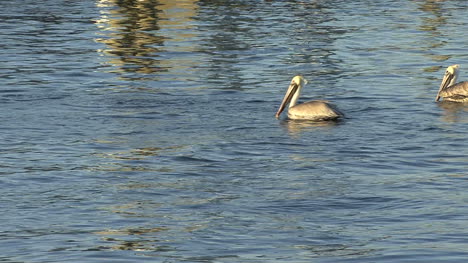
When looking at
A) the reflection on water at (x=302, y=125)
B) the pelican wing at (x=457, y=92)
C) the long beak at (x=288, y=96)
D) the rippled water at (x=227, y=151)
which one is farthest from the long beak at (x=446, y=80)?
the reflection on water at (x=302, y=125)

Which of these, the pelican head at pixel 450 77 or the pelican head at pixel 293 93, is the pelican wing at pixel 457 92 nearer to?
the pelican head at pixel 450 77

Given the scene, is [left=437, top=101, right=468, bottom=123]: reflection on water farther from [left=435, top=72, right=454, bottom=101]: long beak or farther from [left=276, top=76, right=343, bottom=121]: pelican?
[left=276, top=76, right=343, bottom=121]: pelican

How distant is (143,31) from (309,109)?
16.2m

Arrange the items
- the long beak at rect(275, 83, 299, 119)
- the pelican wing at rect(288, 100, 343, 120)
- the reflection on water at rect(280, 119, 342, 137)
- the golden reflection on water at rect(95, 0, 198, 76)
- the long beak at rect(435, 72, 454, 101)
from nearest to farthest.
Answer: the reflection on water at rect(280, 119, 342, 137)
the pelican wing at rect(288, 100, 343, 120)
the long beak at rect(275, 83, 299, 119)
the long beak at rect(435, 72, 454, 101)
the golden reflection on water at rect(95, 0, 198, 76)

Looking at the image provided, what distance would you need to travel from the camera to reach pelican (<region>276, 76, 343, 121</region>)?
19016mm

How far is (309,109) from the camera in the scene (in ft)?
63.6

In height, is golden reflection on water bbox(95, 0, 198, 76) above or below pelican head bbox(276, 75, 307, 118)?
below

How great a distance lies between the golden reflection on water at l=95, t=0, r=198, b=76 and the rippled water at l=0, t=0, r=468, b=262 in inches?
6.4

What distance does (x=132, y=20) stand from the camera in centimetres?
3806

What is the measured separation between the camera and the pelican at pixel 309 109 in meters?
19.0

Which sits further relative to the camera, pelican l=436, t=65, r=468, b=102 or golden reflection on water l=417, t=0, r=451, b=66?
golden reflection on water l=417, t=0, r=451, b=66

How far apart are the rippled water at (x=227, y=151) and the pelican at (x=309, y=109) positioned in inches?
8.2

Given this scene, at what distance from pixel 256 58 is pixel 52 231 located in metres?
16.2

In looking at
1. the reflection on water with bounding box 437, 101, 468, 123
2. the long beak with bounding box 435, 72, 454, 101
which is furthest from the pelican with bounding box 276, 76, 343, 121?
the long beak with bounding box 435, 72, 454, 101
